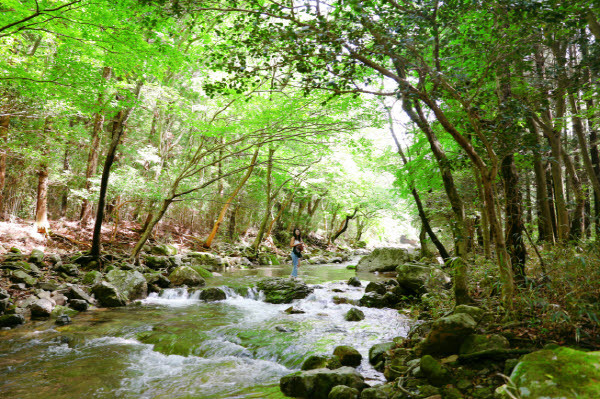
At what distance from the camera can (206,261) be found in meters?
16.1

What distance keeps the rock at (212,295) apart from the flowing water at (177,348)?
0.78 metres

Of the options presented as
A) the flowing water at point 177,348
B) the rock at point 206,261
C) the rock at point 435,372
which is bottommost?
the flowing water at point 177,348

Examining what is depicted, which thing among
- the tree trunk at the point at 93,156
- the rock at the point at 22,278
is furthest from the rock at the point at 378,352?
the tree trunk at the point at 93,156

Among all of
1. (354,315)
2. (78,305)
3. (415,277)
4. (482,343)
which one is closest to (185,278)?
(78,305)

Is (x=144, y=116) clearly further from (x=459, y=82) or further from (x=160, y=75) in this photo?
(x=459, y=82)

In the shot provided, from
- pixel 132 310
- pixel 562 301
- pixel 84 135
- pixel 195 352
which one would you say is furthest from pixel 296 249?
pixel 84 135

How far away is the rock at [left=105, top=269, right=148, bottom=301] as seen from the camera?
30.2ft

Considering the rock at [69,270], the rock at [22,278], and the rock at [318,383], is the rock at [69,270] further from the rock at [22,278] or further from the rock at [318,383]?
the rock at [318,383]

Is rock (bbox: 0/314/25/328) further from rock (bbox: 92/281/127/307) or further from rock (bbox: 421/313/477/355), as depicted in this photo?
rock (bbox: 421/313/477/355)

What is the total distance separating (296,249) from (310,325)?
488 cm

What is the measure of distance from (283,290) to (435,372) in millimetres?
7027

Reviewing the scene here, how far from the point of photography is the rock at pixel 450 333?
409 cm

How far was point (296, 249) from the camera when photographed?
39.4 feet

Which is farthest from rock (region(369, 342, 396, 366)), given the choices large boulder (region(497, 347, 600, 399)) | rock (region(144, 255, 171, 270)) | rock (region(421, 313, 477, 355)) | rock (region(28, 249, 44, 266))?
rock (region(144, 255, 171, 270))
